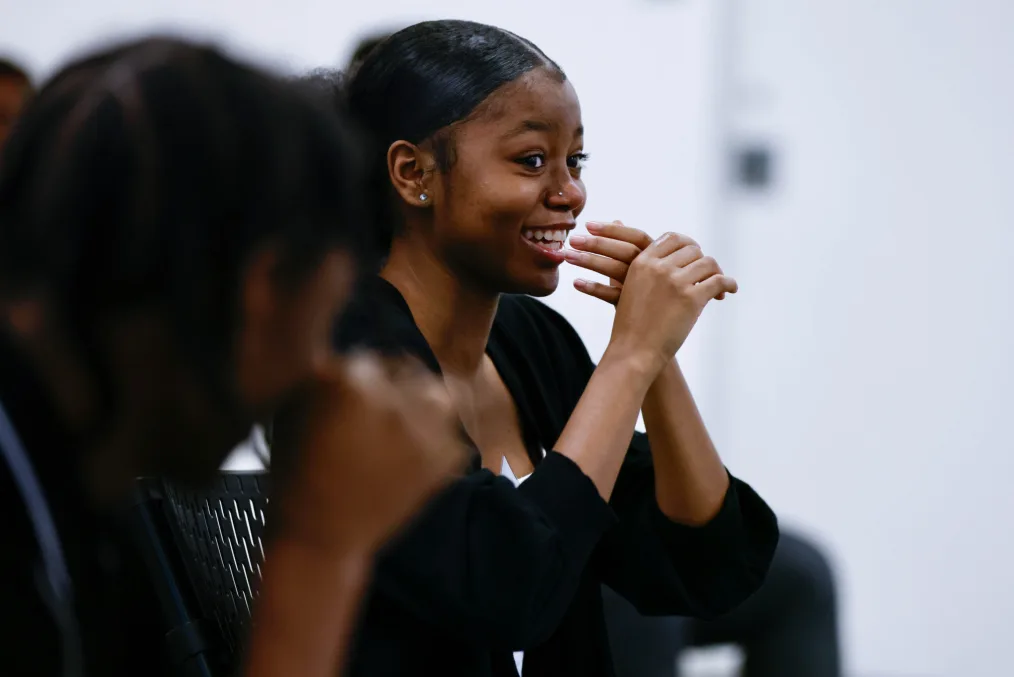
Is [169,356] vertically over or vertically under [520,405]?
over

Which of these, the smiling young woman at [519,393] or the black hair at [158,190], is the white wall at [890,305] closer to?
the smiling young woman at [519,393]

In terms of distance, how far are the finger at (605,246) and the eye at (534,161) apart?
2.7 inches

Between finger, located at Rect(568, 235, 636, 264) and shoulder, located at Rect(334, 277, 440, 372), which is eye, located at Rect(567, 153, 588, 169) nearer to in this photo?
finger, located at Rect(568, 235, 636, 264)

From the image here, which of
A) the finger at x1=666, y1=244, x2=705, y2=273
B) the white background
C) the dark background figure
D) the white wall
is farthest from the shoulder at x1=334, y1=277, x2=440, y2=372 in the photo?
the white wall

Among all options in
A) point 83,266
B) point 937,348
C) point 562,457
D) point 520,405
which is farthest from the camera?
point 937,348

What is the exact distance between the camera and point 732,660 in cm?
321

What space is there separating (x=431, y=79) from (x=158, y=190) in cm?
51

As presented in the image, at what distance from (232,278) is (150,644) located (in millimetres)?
243

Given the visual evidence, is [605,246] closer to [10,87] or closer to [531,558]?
[531,558]

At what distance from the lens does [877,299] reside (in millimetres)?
3031

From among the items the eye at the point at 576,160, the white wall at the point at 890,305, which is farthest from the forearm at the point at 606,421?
the white wall at the point at 890,305

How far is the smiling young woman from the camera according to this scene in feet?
3.05

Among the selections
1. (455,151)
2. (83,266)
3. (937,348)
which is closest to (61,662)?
(83,266)

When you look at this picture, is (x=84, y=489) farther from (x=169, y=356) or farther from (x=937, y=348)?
(x=937, y=348)
